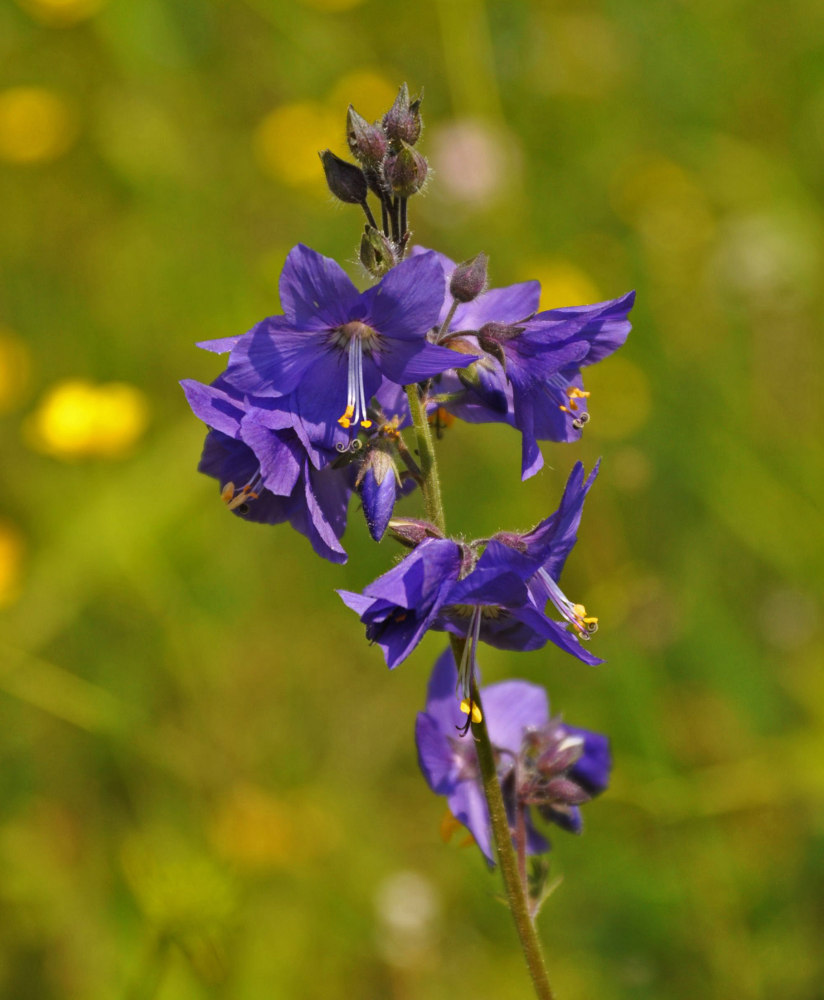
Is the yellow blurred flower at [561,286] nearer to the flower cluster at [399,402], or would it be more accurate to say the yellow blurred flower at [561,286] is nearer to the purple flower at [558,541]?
the flower cluster at [399,402]

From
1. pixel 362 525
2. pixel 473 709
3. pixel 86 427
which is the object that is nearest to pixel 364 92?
pixel 362 525

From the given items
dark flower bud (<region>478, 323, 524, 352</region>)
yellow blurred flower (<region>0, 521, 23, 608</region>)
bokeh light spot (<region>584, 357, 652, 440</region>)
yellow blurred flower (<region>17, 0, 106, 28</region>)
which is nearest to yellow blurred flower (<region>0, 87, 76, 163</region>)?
yellow blurred flower (<region>17, 0, 106, 28</region>)

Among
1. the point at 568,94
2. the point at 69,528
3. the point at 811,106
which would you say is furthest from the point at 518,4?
the point at 69,528

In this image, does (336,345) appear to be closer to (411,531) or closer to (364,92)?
(411,531)

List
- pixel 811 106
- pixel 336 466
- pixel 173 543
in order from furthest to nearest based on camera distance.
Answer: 1. pixel 811 106
2. pixel 173 543
3. pixel 336 466

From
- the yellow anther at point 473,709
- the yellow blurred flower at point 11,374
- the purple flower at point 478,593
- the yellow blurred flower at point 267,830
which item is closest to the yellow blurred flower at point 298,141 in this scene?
the yellow blurred flower at point 11,374

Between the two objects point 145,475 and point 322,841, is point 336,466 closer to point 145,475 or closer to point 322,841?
point 322,841
